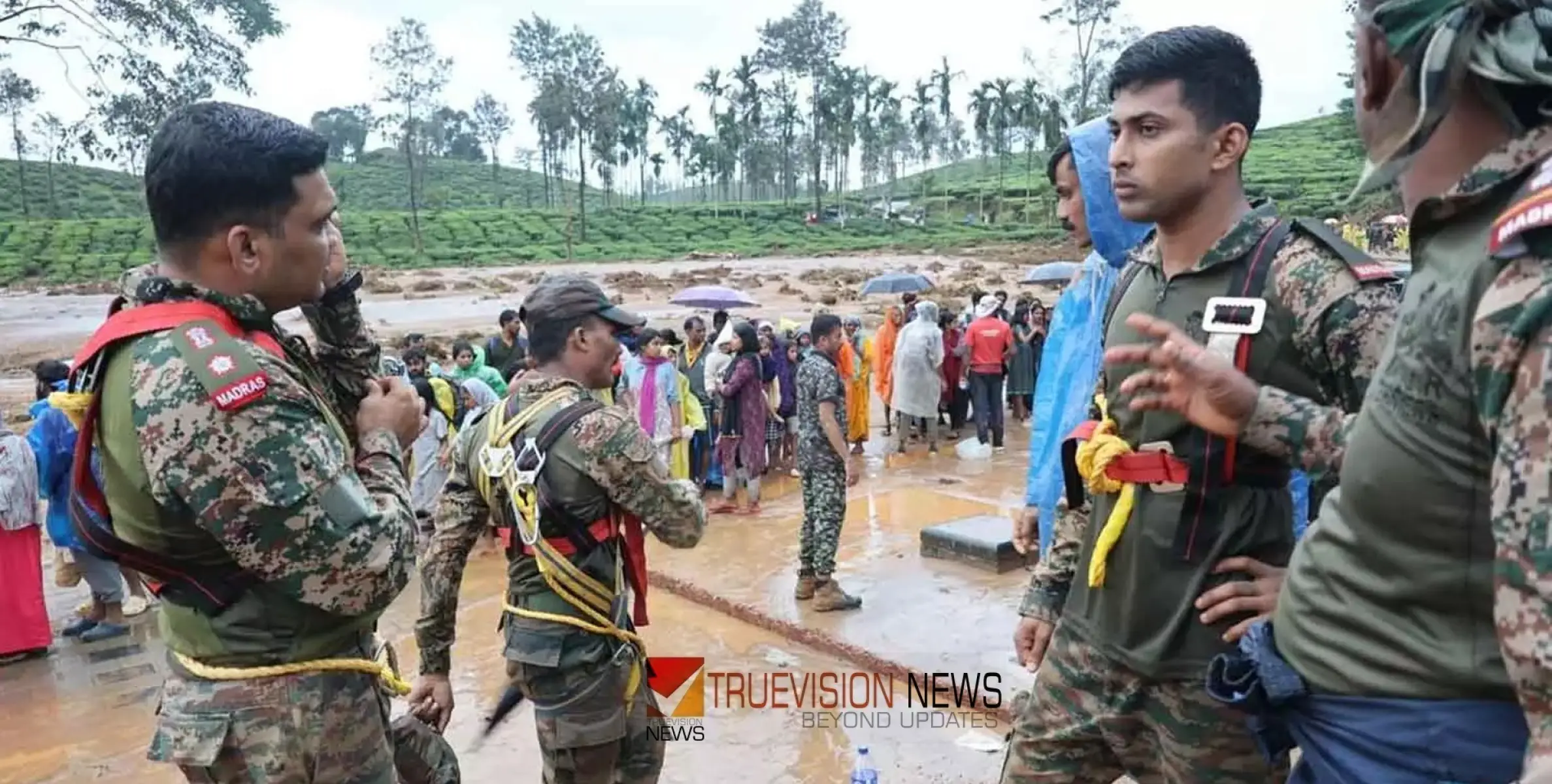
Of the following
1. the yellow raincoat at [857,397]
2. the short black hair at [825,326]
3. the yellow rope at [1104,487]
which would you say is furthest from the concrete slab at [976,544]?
the yellow rope at [1104,487]

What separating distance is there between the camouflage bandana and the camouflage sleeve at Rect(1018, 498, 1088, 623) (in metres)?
1.32

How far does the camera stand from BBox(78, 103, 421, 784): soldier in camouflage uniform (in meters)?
1.84

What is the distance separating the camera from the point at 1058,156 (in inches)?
120

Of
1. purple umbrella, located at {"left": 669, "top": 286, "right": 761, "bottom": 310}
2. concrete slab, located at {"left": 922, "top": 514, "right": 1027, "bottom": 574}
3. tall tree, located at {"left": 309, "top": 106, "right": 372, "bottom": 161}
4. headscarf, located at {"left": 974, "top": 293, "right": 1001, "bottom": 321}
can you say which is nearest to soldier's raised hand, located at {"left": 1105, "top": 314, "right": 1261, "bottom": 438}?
concrete slab, located at {"left": 922, "top": 514, "right": 1027, "bottom": 574}

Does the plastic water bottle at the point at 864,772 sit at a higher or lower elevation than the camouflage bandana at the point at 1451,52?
lower

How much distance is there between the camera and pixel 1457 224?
48.9 inches

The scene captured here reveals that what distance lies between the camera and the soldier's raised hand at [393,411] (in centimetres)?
218

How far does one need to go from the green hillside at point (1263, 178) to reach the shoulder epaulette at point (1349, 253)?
32.9 meters

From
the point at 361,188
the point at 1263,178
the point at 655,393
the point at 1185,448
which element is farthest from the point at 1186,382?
the point at 361,188

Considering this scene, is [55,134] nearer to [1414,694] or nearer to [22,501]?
[22,501]

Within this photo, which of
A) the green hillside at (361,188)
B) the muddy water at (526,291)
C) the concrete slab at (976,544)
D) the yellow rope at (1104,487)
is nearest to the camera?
the yellow rope at (1104,487)

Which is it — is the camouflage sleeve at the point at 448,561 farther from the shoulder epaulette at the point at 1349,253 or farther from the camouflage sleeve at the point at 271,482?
the shoulder epaulette at the point at 1349,253

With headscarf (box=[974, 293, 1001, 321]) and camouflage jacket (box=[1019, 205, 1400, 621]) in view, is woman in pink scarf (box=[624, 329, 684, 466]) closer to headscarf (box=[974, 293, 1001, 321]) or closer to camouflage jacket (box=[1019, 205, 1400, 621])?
headscarf (box=[974, 293, 1001, 321])

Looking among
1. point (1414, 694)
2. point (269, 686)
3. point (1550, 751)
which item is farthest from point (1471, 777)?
point (269, 686)
